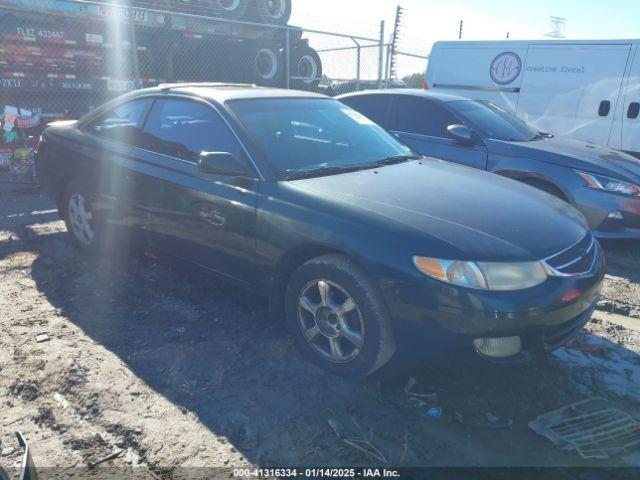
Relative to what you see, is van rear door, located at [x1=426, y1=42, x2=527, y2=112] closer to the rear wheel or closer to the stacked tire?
the stacked tire

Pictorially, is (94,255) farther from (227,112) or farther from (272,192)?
(272,192)

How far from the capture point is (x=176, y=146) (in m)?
3.71

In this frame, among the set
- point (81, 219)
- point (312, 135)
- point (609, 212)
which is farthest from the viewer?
point (609, 212)

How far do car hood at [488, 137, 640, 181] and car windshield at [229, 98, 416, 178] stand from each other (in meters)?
1.80

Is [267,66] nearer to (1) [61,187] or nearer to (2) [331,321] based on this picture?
(1) [61,187]

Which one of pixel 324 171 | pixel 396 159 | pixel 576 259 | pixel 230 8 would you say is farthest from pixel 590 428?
pixel 230 8

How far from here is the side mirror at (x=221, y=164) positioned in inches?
123

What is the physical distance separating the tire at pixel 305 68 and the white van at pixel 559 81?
10.1ft

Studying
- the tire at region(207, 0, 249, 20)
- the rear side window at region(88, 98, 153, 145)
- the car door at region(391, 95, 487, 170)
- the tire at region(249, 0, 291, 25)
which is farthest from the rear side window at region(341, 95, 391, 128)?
the tire at region(249, 0, 291, 25)

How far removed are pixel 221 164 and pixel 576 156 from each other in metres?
3.85

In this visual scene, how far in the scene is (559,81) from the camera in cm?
817

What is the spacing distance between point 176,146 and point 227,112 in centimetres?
52

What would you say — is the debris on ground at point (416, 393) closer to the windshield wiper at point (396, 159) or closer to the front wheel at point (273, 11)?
the windshield wiper at point (396, 159)

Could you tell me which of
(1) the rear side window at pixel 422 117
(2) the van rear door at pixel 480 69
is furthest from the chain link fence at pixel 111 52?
(1) the rear side window at pixel 422 117
